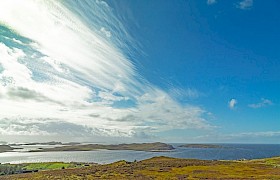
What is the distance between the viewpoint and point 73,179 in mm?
95125

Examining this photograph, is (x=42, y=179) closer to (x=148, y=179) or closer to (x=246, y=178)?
(x=148, y=179)

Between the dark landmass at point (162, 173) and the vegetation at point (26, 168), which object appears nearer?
the dark landmass at point (162, 173)

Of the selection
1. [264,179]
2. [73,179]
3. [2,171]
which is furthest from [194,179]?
[2,171]

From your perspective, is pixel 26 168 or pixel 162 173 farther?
pixel 26 168

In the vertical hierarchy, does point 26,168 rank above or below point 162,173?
below

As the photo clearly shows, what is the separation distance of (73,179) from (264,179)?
6613 centimetres

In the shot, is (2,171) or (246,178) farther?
(2,171)

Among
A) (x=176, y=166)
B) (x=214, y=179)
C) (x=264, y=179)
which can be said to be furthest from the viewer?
(x=176, y=166)

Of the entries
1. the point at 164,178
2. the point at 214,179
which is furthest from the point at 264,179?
the point at 164,178

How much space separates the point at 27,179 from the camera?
99.8m

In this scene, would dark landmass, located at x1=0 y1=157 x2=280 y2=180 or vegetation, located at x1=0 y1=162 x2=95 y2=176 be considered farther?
vegetation, located at x1=0 y1=162 x2=95 y2=176

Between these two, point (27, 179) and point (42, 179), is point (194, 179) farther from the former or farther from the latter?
point (27, 179)

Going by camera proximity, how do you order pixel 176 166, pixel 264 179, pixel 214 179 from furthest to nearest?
pixel 176 166
pixel 214 179
pixel 264 179

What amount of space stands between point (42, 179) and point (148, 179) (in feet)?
130
